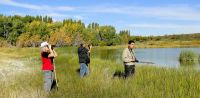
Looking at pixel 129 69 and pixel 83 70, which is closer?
pixel 129 69

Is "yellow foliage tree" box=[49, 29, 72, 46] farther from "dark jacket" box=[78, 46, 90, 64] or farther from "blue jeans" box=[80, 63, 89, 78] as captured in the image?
"blue jeans" box=[80, 63, 89, 78]

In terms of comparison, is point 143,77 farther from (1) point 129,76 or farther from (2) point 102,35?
(2) point 102,35

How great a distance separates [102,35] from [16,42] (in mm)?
44197

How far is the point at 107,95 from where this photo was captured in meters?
10.6

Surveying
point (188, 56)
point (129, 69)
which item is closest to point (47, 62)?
point (129, 69)

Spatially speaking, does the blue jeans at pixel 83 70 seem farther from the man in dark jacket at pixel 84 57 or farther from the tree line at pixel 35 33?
the tree line at pixel 35 33

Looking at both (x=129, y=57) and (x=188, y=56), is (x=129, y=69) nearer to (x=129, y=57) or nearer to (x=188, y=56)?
(x=129, y=57)

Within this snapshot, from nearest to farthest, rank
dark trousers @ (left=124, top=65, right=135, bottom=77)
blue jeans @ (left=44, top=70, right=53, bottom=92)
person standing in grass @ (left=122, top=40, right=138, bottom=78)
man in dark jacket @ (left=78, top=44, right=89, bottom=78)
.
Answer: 1. blue jeans @ (left=44, top=70, right=53, bottom=92)
2. person standing in grass @ (left=122, top=40, right=138, bottom=78)
3. dark trousers @ (left=124, top=65, right=135, bottom=77)
4. man in dark jacket @ (left=78, top=44, right=89, bottom=78)

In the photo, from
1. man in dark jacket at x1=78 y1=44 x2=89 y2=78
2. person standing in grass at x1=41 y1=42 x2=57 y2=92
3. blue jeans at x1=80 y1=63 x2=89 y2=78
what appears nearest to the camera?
person standing in grass at x1=41 y1=42 x2=57 y2=92

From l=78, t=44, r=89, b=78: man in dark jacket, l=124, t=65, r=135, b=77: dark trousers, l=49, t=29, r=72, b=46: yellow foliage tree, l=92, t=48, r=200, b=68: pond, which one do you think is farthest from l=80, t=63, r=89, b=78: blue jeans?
l=49, t=29, r=72, b=46: yellow foliage tree

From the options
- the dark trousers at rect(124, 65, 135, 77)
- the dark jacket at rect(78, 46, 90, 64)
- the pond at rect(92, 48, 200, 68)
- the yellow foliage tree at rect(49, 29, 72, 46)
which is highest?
the dark jacket at rect(78, 46, 90, 64)

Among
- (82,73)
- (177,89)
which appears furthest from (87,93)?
(82,73)

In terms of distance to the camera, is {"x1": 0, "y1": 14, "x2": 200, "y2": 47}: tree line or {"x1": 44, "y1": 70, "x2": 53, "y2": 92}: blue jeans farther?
{"x1": 0, "y1": 14, "x2": 200, "y2": 47}: tree line

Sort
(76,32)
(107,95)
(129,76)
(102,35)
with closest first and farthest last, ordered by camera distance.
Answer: (107,95) < (129,76) < (76,32) < (102,35)
